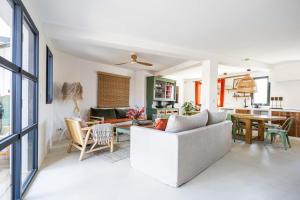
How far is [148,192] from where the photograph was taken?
197cm

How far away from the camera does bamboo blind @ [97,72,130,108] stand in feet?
18.1

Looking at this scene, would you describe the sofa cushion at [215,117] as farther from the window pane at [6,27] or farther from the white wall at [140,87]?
the white wall at [140,87]

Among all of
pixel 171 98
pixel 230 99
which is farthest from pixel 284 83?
pixel 171 98

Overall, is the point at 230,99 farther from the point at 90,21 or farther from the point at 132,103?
the point at 90,21

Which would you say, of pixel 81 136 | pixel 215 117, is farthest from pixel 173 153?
pixel 81 136

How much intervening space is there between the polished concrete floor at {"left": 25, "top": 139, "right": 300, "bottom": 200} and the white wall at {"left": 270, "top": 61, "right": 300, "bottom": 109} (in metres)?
3.08

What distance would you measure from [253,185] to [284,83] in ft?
16.2

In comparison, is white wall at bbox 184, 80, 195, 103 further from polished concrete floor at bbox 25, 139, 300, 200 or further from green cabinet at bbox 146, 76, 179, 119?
polished concrete floor at bbox 25, 139, 300, 200

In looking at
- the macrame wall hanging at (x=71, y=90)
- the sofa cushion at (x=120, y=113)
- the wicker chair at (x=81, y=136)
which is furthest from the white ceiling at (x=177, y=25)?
the sofa cushion at (x=120, y=113)

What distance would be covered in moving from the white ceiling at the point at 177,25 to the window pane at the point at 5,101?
48.9 inches

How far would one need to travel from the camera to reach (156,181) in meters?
2.24

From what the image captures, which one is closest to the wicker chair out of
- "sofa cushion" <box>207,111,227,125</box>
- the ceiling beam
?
"sofa cushion" <box>207,111,227,125</box>

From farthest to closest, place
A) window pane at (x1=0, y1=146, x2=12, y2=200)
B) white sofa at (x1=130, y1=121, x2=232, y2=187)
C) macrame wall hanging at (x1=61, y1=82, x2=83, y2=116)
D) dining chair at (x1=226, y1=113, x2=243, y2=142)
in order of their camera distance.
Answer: dining chair at (x1=226, y1=113, x2=243, y2=142) < macrame wall hanging at (x1=61, y1=82, x2=83, y2=116) < white sofa at (x1=130, y1=121, x2=232, y2=187) < window pane at (x1=0, y1=146, x2=12, y2=200)

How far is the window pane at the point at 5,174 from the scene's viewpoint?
5.98ft
